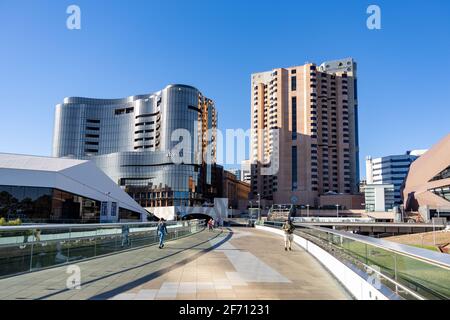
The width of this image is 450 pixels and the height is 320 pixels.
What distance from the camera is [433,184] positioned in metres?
76.5

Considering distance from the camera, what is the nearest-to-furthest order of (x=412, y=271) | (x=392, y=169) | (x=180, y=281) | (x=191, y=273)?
1. (x=412, y=271)
2. (x=180, y=281)
3. (x=191, y=273)
4. (x=392, y=169)

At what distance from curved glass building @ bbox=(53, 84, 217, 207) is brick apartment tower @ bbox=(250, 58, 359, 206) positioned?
22124 mm

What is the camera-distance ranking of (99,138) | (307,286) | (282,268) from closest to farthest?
(307,286) < (282,268) < (99,138)

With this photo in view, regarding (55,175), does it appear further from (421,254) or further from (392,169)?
(392,169)

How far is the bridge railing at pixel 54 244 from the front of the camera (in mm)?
8156

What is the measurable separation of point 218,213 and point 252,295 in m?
93.7

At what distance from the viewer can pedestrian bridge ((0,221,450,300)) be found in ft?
19.5

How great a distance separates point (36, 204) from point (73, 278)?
42893 millimetres

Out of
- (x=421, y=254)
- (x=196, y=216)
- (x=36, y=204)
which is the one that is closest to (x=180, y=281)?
(x=421, y=254)

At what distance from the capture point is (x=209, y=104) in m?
120

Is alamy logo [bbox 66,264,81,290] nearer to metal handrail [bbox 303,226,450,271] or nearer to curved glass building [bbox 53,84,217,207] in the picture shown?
metal handrail [bbox 303,226,450,271]

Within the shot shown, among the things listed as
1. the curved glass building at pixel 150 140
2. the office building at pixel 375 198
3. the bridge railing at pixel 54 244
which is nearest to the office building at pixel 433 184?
the office building at pixel 375 198
